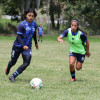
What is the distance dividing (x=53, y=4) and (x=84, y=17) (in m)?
6.46

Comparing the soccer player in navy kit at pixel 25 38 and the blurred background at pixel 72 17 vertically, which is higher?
the soccer player in navy kit at pixel 25 38

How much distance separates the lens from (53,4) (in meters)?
43.6

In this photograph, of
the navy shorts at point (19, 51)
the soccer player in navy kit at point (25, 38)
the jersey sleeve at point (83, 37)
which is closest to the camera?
the soccer player in navy kit at point (25, 38)

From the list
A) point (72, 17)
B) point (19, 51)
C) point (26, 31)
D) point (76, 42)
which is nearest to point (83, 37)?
point (76, 42)

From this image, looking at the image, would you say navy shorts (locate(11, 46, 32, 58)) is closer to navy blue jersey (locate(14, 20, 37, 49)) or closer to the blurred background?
navy blue jersey (locate(14, 20, 37, 49))

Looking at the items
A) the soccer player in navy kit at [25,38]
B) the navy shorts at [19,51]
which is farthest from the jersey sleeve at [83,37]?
the navy shorts at [19,51]

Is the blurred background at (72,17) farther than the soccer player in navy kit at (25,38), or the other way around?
the blurred background at (72,17)

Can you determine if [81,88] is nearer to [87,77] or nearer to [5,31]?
[87,77]

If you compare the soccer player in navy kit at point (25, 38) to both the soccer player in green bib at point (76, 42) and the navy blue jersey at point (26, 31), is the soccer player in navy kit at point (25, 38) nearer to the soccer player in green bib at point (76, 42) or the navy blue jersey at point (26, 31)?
the navy blue jersey at point (26, 31)

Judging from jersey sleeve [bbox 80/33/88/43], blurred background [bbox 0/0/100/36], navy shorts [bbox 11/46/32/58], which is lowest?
blurred background [bbox 0/0/100/36]

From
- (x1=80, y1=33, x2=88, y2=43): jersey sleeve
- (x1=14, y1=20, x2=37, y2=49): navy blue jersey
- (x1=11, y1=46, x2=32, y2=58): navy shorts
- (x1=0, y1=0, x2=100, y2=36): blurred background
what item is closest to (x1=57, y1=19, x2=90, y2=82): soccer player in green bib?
(x1=80, y1=33, x2=88, y2=43): jersey sleeve

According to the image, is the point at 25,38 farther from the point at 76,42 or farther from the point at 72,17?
the point at 72,17

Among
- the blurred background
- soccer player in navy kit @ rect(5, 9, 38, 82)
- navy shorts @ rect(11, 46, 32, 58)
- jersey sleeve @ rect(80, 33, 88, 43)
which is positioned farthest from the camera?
the blurred background

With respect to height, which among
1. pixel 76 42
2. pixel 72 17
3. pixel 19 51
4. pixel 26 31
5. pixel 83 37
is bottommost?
pixel 72 17
